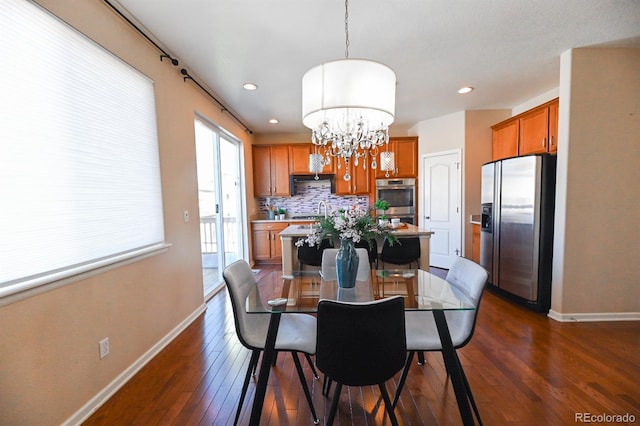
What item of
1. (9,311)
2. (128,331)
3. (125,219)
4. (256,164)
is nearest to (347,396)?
(128,331)

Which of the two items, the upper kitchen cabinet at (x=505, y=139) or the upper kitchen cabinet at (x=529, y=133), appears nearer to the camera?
the upper kitchen cabinet at (x=529, y=133)

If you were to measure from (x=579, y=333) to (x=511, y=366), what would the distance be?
1.00 m

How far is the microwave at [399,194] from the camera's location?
16.5 feet

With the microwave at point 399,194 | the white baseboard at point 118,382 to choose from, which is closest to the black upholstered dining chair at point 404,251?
the microwave at point 399,194

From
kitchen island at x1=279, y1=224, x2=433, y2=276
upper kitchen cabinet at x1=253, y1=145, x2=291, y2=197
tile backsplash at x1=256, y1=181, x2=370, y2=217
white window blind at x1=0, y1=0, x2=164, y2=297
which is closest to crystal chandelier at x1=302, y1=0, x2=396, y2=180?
white window blind at x1=0, y1=0, x2=164, y2=297

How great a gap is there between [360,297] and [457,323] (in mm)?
657

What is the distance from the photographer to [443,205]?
4559mm

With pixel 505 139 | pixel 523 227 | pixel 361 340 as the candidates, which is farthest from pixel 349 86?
pixel 505 139

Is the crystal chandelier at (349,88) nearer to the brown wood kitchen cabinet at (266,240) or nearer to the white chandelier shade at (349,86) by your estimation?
the white chandelier shade at (349,86)

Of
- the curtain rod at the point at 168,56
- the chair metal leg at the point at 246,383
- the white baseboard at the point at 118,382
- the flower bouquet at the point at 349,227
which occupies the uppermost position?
the curtain rod at the point at 168,56

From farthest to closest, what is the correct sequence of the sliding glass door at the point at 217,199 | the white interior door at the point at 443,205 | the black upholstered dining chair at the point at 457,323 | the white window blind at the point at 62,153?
the white interior door at the point at 443,205 → the sliding glass door at the point at 217,199 → the black upholstered dining chair at the point at 457,323 → the white window blind at the point at 62,153

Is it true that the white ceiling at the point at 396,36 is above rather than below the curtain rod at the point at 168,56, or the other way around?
above

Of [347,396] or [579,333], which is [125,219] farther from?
[579,333]

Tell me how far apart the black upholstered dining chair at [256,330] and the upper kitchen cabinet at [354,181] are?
12.2 feet
